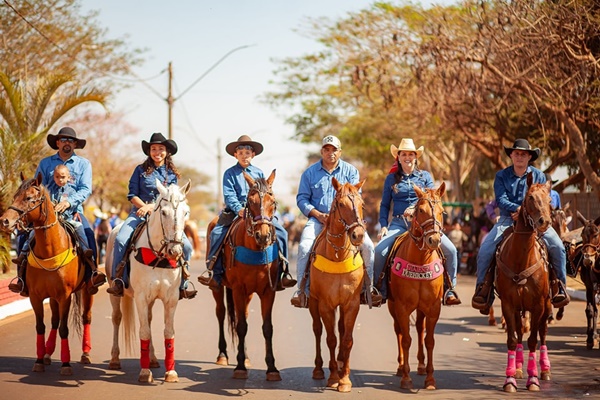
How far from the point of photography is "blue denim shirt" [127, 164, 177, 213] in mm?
11695

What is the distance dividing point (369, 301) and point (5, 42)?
20.6 metres

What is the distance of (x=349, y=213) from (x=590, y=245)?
18.0ft

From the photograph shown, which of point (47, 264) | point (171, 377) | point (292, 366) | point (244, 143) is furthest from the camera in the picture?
point (244, 143)

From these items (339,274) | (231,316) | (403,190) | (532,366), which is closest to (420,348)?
(532,366)

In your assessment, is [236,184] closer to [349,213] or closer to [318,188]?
[318,188]

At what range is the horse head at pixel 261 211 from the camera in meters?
10.3

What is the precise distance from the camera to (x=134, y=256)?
11.0 meters

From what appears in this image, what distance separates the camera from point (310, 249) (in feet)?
35.4

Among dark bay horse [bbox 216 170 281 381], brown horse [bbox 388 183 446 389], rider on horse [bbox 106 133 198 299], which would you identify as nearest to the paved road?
dark bay horse [bbox 216 170 281 381]

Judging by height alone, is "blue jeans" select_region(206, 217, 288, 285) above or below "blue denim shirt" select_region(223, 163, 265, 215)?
below

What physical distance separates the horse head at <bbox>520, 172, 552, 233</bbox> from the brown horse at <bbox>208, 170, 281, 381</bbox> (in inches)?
112

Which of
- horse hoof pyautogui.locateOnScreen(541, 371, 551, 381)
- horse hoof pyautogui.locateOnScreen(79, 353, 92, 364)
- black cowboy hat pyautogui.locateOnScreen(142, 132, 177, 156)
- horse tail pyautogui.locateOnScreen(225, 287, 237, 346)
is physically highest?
black cowboy hat pyautogui.locateOnScreen(142, 132, 177, 156)

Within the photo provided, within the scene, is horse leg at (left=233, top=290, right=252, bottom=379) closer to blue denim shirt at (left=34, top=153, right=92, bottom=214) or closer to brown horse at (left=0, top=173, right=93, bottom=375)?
brown horse at (left=0, top=173, right=93, bottom=375)

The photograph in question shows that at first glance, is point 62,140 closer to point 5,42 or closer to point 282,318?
point 282,318
